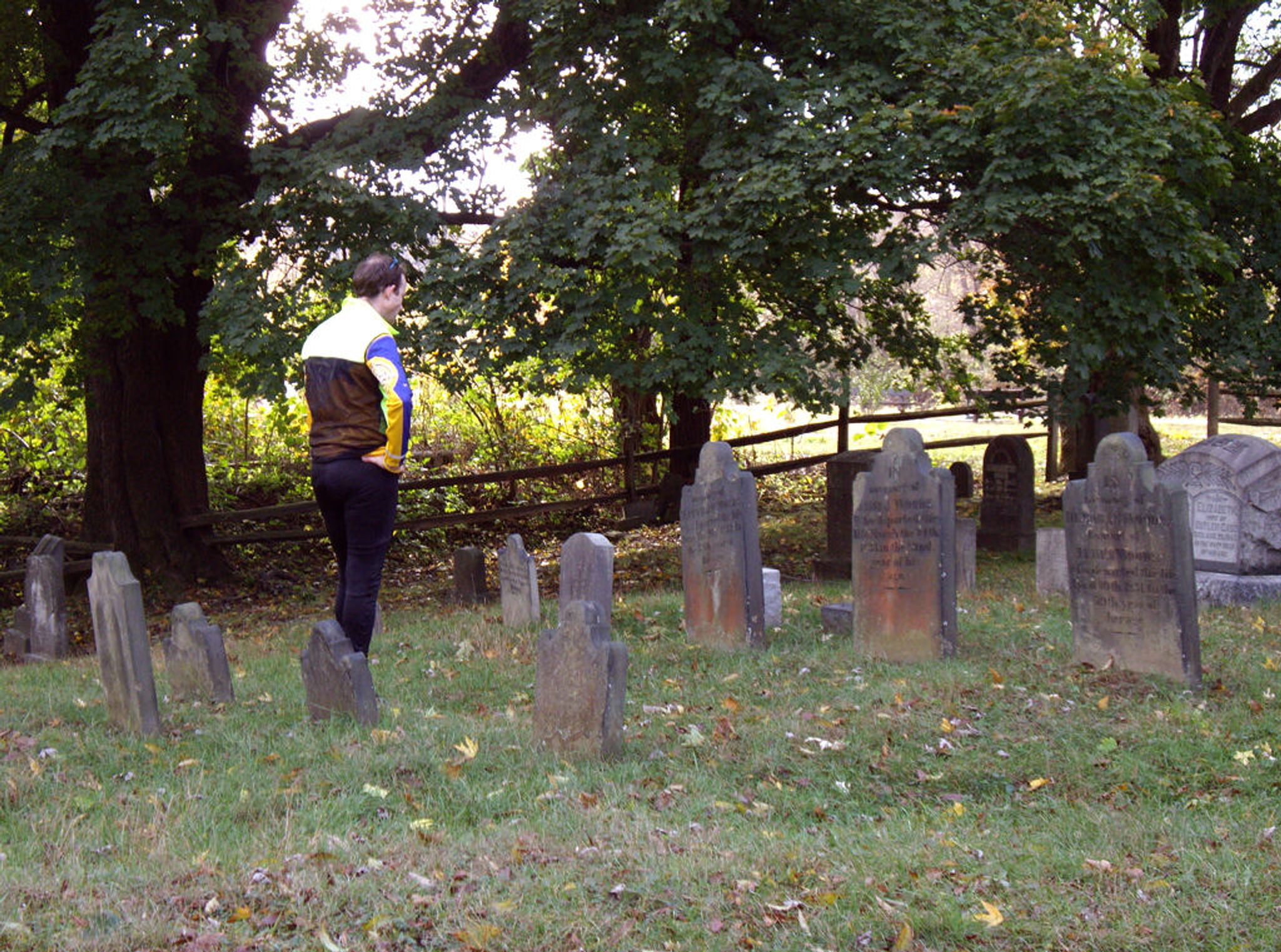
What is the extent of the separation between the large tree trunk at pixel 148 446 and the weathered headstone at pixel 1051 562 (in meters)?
9.04

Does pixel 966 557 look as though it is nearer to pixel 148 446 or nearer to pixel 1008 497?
pixel 1008 497

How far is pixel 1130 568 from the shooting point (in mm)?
7273

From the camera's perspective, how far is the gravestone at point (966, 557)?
10688 millimetres

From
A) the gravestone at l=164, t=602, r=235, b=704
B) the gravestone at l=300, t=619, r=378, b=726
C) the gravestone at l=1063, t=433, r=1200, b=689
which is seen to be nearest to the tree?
the gravestone at l=164, t=602, r=235, b=704

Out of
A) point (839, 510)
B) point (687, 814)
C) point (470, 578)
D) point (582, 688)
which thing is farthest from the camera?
point (839, 510)

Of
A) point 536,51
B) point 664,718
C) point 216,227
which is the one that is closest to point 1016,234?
point 536,51

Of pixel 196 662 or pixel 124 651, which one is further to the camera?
pixel 196 662

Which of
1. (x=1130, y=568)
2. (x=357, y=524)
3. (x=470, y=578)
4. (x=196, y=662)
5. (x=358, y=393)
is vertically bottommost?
(x=196, y=662)

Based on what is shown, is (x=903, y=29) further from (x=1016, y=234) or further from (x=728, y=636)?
(x=728, y=636)

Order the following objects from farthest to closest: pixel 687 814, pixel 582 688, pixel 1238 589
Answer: pixel 1238 589 → pixel 582 688 → pixel 687 814

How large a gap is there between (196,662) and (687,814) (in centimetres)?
361

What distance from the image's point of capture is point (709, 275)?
11219 mm

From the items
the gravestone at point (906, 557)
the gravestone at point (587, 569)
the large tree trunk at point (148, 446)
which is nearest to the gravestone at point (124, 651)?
the gravestone at point (587, 569)

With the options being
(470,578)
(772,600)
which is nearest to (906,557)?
(772,600)
